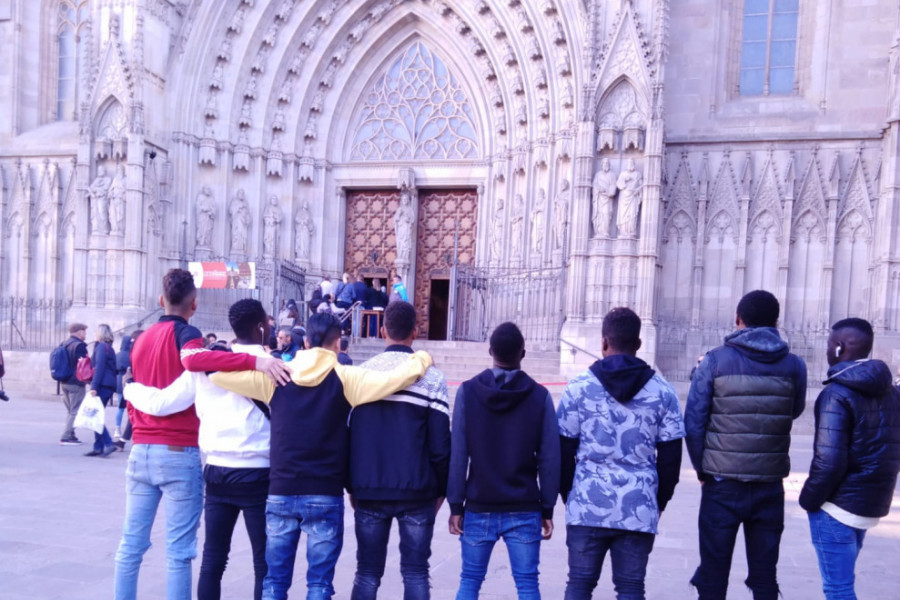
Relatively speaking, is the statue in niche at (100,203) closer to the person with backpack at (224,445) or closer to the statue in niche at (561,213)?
the statue in niche at (561,213)

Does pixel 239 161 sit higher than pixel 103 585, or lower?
higher

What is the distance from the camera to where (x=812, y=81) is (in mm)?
15625

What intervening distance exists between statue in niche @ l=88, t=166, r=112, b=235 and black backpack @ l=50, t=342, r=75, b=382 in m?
8.27

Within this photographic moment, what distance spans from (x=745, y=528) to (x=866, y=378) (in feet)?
3.19

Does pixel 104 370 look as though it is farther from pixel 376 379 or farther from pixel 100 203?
pixel 100 203

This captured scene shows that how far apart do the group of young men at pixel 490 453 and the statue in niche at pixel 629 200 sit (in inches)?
413

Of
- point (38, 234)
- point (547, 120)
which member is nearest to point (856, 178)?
point (547, 120)

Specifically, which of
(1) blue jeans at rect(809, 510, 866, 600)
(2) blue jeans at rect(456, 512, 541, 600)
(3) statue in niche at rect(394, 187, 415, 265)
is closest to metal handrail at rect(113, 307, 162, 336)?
(3) statue in niche at rect(394, 187, 415, 265)

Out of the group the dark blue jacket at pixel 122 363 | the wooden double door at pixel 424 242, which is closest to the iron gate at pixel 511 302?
the wooden double door at pixel 424 242

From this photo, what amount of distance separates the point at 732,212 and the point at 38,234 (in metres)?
16.4

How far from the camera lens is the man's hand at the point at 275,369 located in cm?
364

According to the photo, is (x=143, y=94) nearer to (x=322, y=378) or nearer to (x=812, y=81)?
(x=812, y=81)

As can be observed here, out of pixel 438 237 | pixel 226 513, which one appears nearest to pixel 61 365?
pixel 226 513

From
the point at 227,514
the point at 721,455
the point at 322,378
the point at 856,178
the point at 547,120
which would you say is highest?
the point at 547,120
